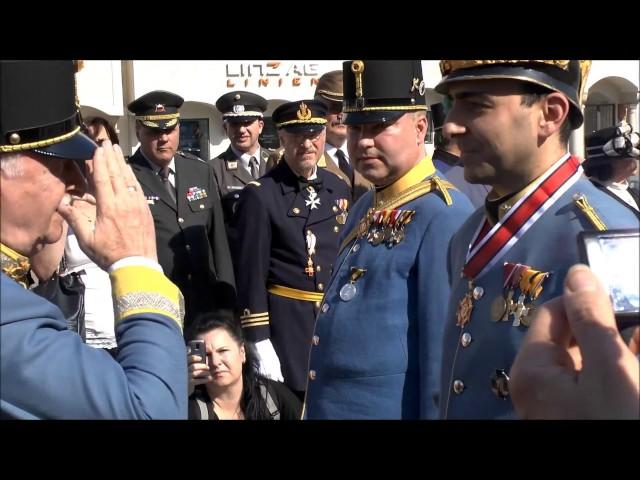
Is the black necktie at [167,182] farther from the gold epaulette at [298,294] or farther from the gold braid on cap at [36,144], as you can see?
the gold braid on cap at [36,144]

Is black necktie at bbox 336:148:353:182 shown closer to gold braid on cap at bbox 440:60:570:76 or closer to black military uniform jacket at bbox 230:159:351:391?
black military uniform jacket at bbox 230:159:351:391

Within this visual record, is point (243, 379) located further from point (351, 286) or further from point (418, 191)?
point (418, 191)

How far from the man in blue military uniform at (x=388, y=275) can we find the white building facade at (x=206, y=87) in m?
8.27

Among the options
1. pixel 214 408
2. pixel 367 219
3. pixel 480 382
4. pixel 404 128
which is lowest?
pixel 214 408

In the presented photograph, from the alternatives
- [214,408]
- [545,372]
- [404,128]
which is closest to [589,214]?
[545,372]

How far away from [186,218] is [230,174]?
135cm

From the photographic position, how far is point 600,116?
12922 millimetres

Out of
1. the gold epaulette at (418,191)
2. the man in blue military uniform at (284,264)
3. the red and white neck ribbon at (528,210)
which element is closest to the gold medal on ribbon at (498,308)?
the red and white neck ribbon at (528,210)

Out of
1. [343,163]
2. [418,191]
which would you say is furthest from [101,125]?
[418,191]

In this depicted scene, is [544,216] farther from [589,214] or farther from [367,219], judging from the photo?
[367,219]

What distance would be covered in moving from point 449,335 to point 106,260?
3.20ft

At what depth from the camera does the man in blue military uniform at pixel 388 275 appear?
11.6 ft

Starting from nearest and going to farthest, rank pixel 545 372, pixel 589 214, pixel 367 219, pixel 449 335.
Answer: pixel 545 372
pixel 589 214
pixel 449 335
pixel 367 219

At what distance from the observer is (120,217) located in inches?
88.0
